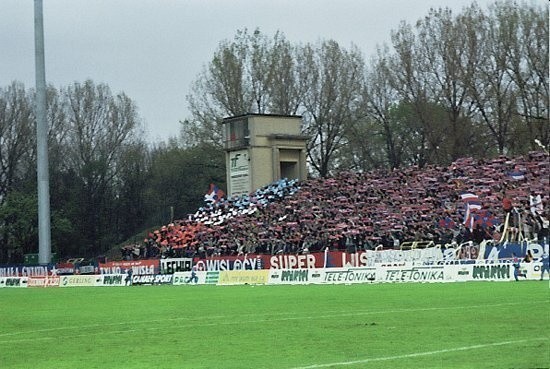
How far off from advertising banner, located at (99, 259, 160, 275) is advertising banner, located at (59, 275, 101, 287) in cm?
212

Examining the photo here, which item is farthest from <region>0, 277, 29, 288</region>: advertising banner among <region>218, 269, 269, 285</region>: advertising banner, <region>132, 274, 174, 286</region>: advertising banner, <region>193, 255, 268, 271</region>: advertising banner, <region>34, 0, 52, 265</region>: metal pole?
<region>218, 269, 269, 285</region>: advertising banner

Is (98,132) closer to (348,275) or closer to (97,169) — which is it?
(97,169)

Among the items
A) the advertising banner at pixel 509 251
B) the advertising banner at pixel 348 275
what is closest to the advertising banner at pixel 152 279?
the advertising banner at pixel 348 275

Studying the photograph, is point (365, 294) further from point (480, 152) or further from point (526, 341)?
point (480, 152)

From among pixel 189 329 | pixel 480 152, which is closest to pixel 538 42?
pixel 480 152

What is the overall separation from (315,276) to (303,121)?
42.3 m

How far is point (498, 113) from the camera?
7231 centimetres

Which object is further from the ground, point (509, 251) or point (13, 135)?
point (13, 135)

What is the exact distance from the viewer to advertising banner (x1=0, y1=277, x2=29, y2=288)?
70.6 meters

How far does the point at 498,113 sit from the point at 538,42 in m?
6.86

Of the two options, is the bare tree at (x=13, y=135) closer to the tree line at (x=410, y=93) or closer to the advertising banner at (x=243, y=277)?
the tree line at (x=410, y=93)

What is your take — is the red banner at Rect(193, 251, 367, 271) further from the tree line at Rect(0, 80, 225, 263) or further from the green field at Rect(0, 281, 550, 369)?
the tree line at Rect(0, 80, 225, 263)

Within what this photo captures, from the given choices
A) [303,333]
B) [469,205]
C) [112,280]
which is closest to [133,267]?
[112,280]

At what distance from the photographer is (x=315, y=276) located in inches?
1970
